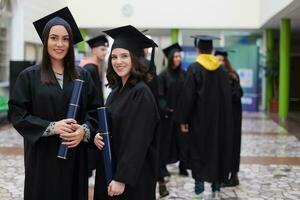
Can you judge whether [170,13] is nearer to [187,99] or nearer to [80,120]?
[187,99]

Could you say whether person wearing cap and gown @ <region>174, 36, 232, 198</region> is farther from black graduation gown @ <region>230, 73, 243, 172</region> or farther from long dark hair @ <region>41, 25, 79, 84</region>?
long dark hair @ <region>41, 25, 79, 84</region>

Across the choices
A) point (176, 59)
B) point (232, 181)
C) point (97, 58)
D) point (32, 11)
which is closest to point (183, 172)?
point (232, 181)

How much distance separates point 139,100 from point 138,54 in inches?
13.6

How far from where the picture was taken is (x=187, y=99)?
16.7ft

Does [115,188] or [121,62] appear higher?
[121,62]

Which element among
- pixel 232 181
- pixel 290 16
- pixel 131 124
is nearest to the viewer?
pixel 131 124

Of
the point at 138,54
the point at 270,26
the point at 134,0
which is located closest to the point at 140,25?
the point at 134,0

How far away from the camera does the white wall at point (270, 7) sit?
1220 centimetres

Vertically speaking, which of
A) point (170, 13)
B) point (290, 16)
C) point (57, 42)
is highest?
point (170, 13)

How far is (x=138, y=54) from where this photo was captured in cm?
292

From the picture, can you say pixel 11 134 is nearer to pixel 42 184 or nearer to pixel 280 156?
pixel 280 156

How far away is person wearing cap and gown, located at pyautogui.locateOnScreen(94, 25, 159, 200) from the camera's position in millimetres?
2676

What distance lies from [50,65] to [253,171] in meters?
4.72

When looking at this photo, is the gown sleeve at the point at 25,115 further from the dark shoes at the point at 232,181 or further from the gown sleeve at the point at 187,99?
the dark shoes at the point at 232,181
